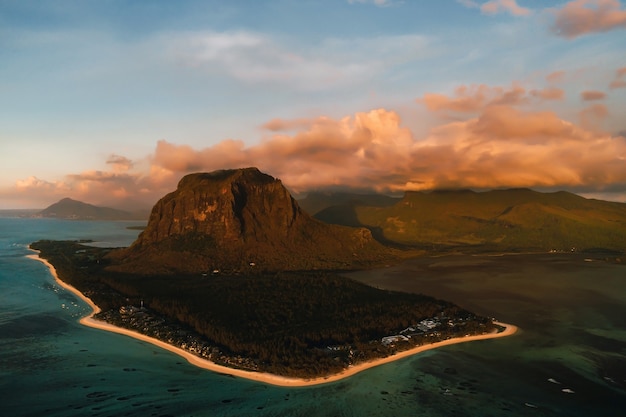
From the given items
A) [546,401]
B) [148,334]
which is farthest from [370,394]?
[148,334]

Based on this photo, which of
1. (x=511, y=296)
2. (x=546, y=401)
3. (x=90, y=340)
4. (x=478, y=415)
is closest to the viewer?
(x=478, y=415)

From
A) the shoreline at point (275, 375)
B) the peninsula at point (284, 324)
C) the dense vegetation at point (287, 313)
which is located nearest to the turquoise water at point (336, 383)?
the shoreline at point (275, 375)

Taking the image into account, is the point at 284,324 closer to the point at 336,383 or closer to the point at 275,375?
the point at 275,375

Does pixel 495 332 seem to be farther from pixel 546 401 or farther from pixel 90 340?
pixel 90 340

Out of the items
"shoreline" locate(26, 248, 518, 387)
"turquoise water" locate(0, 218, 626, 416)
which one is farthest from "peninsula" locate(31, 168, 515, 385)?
"turquoise water" locate(0, 218, 626, 416)

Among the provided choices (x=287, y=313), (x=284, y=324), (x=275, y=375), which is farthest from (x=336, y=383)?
(x=287, y=313)

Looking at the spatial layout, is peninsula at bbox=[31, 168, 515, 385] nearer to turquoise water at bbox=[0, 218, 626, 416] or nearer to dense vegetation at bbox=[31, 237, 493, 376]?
dense vegetation at bbox=[31, 237, 493, 376]

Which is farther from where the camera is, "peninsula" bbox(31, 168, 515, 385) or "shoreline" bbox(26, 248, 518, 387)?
"peninsula" bbox(31, 168, 515, 385)

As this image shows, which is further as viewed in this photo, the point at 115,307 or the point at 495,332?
the point at 115,307
